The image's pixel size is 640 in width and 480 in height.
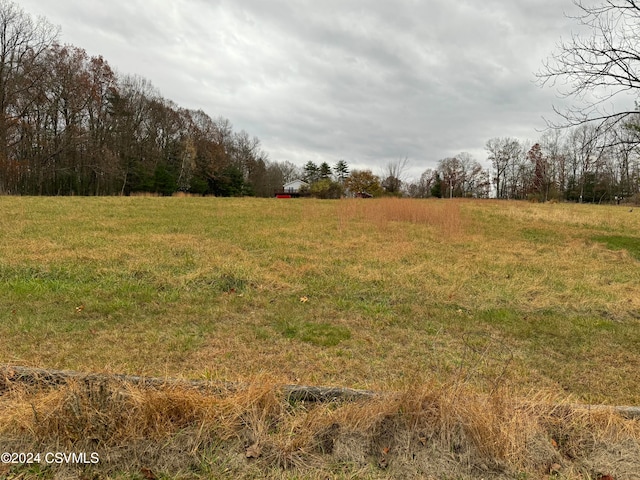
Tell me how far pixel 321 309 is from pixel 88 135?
3971 cm

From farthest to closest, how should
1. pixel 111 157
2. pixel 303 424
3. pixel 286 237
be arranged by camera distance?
pixel 111 157
pixel 286 237
pixel 303 424

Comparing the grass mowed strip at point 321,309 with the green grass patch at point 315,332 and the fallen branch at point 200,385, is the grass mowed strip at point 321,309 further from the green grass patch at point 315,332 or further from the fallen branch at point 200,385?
the fallen branch at point 200,385

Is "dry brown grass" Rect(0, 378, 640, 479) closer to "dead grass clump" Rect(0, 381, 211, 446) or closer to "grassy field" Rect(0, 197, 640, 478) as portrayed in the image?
"dead grass clump" Rect(0, 381, 211, 446)

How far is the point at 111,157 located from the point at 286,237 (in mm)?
32554

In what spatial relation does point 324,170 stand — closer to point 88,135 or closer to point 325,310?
point 88,135

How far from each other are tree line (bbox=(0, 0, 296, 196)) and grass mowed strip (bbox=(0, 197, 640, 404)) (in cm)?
2909

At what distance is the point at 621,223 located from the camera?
16.9 m

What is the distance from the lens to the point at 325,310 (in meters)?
4.70

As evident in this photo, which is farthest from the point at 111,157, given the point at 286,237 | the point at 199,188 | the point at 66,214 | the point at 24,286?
the point at 24,286

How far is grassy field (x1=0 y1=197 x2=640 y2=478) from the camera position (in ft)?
10.0

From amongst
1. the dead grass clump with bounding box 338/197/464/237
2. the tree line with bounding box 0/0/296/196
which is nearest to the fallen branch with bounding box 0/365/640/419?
the dead grass clump with bounding box 338/197/464/237

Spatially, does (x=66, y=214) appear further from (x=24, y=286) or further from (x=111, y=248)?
(x=24, y=286)

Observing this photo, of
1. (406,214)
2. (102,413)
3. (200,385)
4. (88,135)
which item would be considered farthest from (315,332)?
(88,135)

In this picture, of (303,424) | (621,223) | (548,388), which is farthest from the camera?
(621,223)
